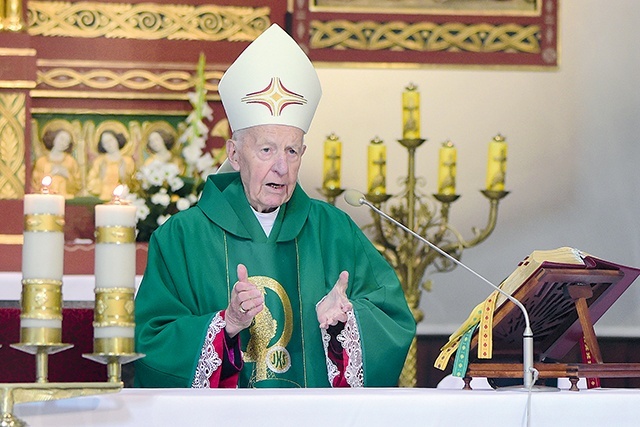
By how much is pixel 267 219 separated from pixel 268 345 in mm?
436

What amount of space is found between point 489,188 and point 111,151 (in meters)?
1.86

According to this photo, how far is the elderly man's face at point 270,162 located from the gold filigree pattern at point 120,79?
221 cm

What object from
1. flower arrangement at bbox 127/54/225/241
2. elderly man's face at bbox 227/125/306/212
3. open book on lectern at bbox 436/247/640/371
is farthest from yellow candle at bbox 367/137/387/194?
open book on lectern at bbox 436/247/640/371

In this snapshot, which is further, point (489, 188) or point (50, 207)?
point (489, 188)

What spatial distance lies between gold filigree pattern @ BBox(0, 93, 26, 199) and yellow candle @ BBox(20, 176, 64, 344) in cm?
318

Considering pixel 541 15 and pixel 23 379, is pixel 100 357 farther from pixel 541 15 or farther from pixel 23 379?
pixel 541 15

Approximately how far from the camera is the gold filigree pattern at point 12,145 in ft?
19.1

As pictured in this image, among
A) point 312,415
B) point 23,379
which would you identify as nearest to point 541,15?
point 23,379

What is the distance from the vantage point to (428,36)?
6559 millimetres

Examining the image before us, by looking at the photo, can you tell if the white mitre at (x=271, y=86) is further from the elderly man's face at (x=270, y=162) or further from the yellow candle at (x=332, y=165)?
the yellow candle at (x=332, y=165)

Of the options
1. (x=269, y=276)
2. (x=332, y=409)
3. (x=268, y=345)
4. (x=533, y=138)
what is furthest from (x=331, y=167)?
(x=332, y=409)

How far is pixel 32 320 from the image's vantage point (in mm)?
2684

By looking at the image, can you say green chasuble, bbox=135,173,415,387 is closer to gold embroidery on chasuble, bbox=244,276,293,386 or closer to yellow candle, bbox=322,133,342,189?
gold embroidery on chasuble, bbox=244,276,293,386

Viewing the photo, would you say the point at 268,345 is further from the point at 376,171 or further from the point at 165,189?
the point at 165,189
